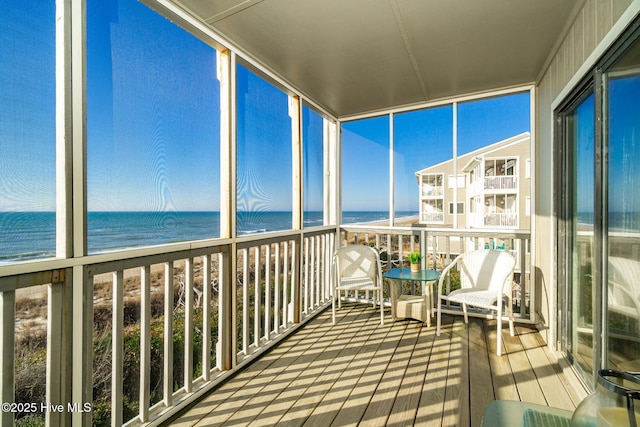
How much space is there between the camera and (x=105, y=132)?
1553mm

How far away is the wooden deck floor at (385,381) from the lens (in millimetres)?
1844

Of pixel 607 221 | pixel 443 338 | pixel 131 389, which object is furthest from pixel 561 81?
pixel 131 389

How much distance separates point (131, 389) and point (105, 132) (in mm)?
1422

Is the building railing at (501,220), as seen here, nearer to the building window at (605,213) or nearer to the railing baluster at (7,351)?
the building window at (605,213)

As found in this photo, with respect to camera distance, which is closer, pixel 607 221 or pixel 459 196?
pixel 607 221

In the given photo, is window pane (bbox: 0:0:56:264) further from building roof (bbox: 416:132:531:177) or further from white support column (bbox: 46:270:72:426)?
building roof (bbox: 416:132:531:177)

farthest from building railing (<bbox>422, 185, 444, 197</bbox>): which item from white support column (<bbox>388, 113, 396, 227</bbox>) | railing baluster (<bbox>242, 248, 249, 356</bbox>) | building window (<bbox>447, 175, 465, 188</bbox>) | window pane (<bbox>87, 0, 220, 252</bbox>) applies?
Result: window pane (<bbox>87, 0, 220, 252</bbox>)

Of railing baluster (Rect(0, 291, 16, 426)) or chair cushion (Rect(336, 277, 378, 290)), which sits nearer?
railing baluster (Rect(0, 291, 16, 426))

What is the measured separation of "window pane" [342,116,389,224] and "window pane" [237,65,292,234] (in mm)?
1283

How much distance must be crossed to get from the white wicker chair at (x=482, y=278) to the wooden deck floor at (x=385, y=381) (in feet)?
0.82

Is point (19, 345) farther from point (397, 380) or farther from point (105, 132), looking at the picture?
point (397, 380)

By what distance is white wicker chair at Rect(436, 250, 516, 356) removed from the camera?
2809 mm

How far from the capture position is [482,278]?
3182mm

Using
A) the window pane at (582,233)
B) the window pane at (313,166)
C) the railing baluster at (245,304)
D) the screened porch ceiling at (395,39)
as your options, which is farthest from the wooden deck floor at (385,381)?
the screened porch ceiling at (395,39)
